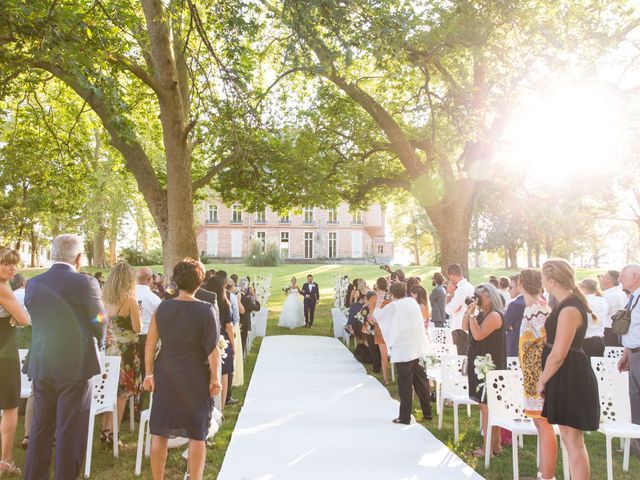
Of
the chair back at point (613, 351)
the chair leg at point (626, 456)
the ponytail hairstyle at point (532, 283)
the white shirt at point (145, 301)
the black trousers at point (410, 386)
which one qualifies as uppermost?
the ponytail hairstyle at point (532, 283)

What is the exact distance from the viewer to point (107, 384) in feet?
18.3

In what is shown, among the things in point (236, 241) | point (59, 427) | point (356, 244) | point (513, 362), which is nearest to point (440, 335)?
point (513, 362)

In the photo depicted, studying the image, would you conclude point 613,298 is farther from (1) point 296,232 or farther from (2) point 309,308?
(1) point 296,232

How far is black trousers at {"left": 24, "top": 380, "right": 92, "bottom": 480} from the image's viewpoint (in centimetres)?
411

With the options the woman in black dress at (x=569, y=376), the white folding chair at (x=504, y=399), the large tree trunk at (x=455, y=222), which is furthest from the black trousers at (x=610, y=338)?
the large tree trunk at (x=455, y=222)

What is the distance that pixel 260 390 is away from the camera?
8547mm

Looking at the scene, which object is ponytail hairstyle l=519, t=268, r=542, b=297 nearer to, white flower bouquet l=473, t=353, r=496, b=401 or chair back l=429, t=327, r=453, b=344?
white flower bouquet l=473, t=353, r=496, b=401

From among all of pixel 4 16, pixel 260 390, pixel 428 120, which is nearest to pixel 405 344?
pixel 260 390

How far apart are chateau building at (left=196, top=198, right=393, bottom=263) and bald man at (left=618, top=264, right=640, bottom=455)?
52177 mm

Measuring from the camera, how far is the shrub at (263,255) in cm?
4478

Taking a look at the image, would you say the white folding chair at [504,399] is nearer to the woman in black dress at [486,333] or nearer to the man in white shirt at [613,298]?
the woman in black dress at [486,333]

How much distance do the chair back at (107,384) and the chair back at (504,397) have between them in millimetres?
3787

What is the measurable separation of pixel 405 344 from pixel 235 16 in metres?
4.77

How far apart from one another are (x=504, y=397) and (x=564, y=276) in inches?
66.9
